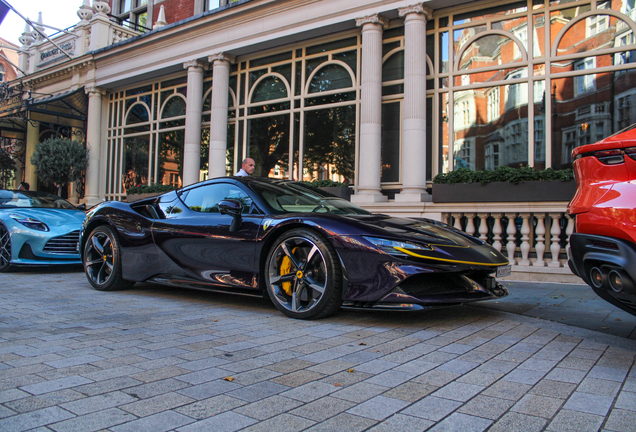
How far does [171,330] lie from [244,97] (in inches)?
443

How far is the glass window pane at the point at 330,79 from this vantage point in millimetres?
12086

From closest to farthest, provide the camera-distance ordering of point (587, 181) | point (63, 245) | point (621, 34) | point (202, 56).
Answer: point (587, 181) < point (63, 245) < point (621, 34) < point (202, 56)

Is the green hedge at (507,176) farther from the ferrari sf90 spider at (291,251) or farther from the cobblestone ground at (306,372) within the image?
the cobblestone ground at (306,372)

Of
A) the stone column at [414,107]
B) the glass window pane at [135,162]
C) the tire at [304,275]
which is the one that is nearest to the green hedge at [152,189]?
the glass window pane at [135,162]

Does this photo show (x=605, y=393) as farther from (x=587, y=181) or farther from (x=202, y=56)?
(x=202, y=56)

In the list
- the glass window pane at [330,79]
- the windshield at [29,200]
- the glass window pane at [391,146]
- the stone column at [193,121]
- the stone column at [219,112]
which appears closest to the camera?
the windshield at [29,200]

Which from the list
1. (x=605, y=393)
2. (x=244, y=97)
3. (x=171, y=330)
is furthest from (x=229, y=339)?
(x=244, y=97)

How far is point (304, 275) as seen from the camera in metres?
4.09

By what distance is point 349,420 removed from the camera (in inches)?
81.7

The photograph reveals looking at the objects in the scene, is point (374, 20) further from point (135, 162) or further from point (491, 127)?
point (135, 162)

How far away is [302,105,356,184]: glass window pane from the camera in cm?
1177

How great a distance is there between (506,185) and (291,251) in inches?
190

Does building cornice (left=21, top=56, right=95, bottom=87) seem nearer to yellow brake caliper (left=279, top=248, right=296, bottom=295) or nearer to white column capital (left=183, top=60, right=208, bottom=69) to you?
white column capital (left=183, top=60, right=208, bottom=69)

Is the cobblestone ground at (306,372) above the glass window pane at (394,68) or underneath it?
underneath
